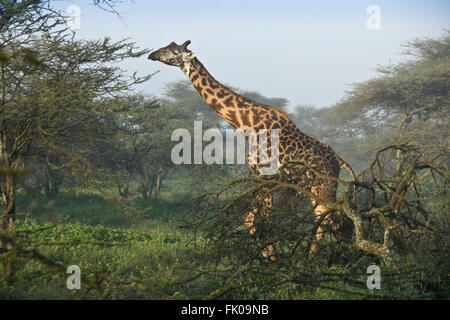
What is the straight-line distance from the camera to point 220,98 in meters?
5.87

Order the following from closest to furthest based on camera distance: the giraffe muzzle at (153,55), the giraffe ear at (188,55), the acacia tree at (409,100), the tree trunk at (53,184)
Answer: the giraffe muzzle at (153,55)
the giraffe ear at (188,55)
the tree trunk at (53,184)
the acacia tree at (409,100)

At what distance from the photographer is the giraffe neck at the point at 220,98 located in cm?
571

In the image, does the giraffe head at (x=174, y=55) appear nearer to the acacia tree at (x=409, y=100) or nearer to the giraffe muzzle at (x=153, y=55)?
the giraffe muzzle at (x=153, y=55)

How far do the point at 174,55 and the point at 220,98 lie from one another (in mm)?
860

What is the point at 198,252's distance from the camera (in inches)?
212

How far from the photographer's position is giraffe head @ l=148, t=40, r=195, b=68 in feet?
18.6

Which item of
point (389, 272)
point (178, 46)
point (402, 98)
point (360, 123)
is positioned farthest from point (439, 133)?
point (389, 272)

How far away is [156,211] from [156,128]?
350 centimetres

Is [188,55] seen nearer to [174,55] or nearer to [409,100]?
[174,55]

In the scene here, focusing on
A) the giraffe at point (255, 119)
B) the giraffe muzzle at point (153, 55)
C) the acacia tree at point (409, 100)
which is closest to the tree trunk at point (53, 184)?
the giraffe muzzle at point (153, 55)

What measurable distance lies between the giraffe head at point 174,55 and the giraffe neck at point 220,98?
0.10 metres

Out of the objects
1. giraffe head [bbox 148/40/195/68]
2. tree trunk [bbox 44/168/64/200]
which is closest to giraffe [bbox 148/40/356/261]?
giraffe head [bbox 148/40/195/68]
